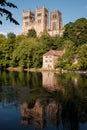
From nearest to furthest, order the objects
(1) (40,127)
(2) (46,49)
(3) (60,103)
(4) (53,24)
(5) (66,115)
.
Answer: (1) (40,127) → (5) (66,115) → (3) (60,103) → (2) (46,49) → (4) (53,24)

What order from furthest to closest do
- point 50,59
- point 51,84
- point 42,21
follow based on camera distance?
1. point 42,21
2. point 50,59
3. point 51,84

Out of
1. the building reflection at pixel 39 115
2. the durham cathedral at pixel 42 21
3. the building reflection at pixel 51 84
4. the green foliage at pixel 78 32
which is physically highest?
the durham cathedral at pixel 42 21

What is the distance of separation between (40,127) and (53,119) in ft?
5.54

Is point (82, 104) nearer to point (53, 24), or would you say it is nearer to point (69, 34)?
point (69, 34)

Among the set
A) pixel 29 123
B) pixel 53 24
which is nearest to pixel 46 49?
pixel 53 24

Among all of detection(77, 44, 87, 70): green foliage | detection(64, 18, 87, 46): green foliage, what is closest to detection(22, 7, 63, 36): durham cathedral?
detection(64, 18, 87, 46): green foliage

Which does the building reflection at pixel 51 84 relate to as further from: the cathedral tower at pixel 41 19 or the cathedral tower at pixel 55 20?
the cathedral tower at pixel 41 19

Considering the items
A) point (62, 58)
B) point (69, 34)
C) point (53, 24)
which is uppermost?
point (53, 24)

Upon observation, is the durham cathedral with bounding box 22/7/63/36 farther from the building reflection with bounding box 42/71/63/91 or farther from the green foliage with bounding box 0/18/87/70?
the building reflection with bounding box 42/71/63/91

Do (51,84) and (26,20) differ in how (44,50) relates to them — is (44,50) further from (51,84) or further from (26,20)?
(26,20)

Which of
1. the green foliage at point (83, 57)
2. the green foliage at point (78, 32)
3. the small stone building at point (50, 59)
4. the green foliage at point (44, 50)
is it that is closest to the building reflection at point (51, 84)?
the green foliage at point (83, 57)

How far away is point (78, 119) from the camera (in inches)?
556

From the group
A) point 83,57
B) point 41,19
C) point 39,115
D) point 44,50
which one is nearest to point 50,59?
point 44,50

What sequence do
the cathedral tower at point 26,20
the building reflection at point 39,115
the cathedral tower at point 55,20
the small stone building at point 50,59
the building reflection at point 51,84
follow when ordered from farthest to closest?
the cathedral tower at point 26,20
the cathedral tower at point 55,20
the small stone building at point 50,59
the building reflection at point 51,84
the building reflection at point 39,115
